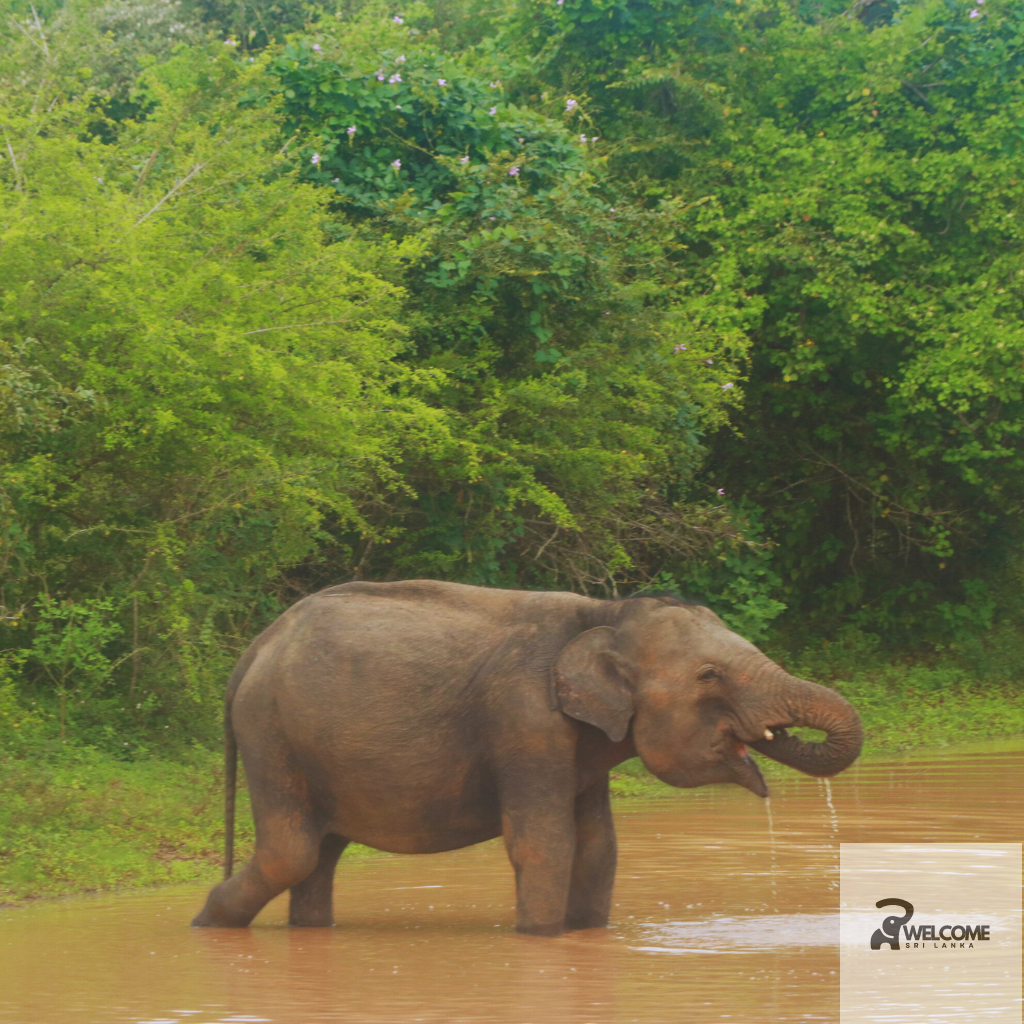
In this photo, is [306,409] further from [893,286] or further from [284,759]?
[893,286]

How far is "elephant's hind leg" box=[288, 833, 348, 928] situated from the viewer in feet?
23.9

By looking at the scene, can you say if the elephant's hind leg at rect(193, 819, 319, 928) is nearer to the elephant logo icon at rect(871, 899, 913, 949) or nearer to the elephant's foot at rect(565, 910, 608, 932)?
the elephant's foot at rect(565, 910, 608, 932)

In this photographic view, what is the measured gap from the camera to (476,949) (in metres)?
6.58

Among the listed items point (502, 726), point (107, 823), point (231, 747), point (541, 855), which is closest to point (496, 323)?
point (107, 823)

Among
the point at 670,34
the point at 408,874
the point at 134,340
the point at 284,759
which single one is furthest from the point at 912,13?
the point at 284,759

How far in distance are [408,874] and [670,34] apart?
11062mm

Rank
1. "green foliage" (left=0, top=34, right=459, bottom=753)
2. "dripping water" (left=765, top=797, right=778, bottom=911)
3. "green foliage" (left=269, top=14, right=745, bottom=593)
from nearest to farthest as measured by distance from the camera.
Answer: "dripping water" (left=765, top=797, right=778, bottom=911)
"green foliage" (left=0, top=34, right=459, bottom=753)
"green foliage" (left=269, top=14, right=745, bottom=593)

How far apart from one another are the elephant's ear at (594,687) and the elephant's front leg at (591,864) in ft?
1.57

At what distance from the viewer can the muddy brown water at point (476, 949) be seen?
18.3 ft

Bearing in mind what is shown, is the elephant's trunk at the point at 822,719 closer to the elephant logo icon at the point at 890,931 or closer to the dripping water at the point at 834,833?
the elephant logo icon at the point at 890,931

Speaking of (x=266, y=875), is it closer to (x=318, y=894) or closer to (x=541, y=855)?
(x=318, y=894)

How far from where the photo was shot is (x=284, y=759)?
22.8ft

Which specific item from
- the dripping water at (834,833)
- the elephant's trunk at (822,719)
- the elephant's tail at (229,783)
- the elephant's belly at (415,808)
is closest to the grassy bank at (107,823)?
the elephant's tail at (229,783)

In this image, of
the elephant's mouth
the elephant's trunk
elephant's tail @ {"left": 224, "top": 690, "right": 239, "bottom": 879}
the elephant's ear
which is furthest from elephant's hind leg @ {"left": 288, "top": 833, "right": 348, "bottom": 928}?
the elephant's trunk
